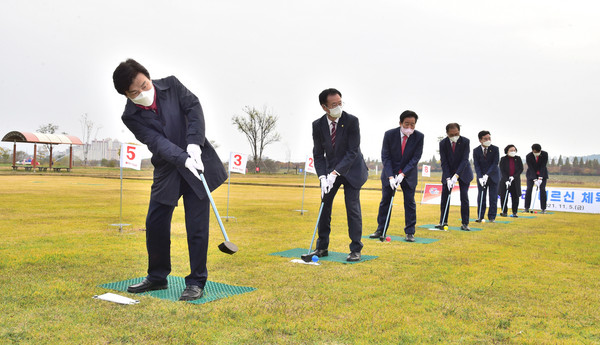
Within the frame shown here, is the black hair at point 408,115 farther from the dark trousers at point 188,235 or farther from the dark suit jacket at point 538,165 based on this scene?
the dark suit jacket at point 538,165

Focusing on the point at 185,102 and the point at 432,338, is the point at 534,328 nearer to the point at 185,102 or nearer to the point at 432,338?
the point at 432,338

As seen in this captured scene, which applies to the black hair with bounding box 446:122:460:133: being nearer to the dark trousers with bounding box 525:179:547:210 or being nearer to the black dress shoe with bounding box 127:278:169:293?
the black dress shoe with bounding box 127:278:169:293

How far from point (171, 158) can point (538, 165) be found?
54.3 feet

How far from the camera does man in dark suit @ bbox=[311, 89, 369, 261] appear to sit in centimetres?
666

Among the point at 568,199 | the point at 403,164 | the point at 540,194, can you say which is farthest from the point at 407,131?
the point at 568,199

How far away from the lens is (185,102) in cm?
471

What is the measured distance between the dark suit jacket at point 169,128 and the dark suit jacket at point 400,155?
520 centimetres

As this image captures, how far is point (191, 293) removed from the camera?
15.0ft

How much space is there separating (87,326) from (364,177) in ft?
13.7

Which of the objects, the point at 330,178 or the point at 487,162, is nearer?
the point at 330,178

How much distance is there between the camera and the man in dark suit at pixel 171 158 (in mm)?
4535

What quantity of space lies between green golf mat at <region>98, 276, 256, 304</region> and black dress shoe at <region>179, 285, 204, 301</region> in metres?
0.05

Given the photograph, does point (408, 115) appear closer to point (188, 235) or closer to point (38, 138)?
point (188, 235)

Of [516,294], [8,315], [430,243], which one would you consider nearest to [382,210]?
[430,243]
